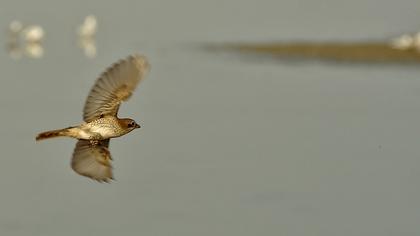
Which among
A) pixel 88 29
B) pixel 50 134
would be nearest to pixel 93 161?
pixel 50 134

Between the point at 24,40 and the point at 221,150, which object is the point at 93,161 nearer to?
the point at 221,150

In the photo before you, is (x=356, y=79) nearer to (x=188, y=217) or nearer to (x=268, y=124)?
(x=268, y=124)

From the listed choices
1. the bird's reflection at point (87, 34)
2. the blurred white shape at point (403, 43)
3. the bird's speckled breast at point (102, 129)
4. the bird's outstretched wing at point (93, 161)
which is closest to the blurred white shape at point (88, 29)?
the bird's reflection at point (87, 34)

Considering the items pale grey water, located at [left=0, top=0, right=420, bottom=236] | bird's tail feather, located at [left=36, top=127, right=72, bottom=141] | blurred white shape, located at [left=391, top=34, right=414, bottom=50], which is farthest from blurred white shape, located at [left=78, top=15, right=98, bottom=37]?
bird's tail feather, located at [left=36, top=127, right=72, bottom=141]

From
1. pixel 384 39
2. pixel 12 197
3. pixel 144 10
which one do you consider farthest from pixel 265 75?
pixel 144 10

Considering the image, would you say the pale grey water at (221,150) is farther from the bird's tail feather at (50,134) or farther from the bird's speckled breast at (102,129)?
the bird's tail feather at (50,134)

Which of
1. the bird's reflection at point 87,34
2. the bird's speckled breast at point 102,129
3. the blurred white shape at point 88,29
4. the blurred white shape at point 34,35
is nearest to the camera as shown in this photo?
the bird's speckled breast at point 102,129

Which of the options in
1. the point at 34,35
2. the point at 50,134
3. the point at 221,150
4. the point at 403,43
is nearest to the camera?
the point at 50,134
